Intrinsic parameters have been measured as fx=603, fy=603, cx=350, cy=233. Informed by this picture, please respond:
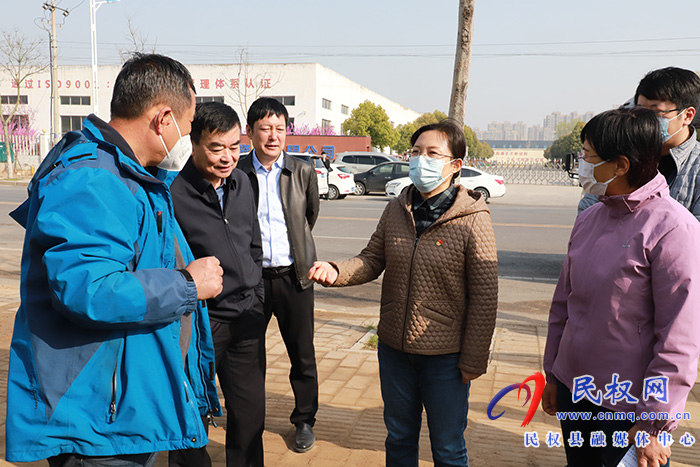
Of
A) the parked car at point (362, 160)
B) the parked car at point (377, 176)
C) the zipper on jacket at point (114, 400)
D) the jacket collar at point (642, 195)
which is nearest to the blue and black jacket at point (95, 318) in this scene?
the zipper on jacket at point (114, 400)

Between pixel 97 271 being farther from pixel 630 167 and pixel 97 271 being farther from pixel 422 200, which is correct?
pixel 630 167

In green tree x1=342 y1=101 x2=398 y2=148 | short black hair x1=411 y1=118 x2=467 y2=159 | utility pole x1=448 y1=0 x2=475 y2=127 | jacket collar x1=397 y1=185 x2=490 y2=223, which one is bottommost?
jacket collar x1=397 y1=185 x2=490 y2=223

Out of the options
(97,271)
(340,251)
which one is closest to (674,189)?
(97,271)

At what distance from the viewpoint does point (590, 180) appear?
7.81ft

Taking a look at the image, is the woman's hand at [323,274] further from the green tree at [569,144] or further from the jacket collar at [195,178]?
the green tree at [569,144]

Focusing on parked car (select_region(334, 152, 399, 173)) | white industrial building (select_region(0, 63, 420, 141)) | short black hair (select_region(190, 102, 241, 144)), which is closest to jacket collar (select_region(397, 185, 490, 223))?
short black hair (select_region(190, 102, 241, 144))

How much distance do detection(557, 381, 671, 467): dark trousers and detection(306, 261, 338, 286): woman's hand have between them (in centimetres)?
109

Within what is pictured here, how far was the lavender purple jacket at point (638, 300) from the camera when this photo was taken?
6.53 ft

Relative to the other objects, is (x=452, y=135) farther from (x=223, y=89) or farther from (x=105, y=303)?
(x=223, y=89)

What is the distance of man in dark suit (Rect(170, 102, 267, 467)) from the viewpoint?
3023 mm

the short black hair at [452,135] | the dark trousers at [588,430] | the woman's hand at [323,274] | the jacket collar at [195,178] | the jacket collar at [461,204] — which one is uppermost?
the short black hair at [452,135]

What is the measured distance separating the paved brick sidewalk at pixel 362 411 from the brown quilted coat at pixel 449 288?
117cm

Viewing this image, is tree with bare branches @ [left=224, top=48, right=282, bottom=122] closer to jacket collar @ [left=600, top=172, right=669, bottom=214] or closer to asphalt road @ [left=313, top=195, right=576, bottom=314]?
asphalt road @ [left=313, top=195, right=576, bottom=314]

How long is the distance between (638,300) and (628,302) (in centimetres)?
3
